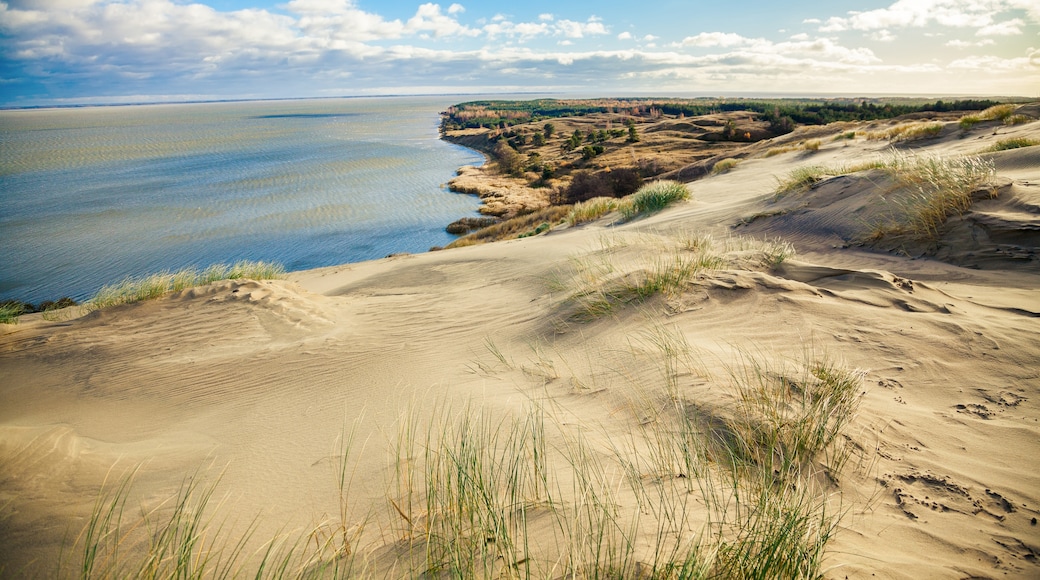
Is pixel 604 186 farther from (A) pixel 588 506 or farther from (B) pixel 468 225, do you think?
(A) pixel 588 506

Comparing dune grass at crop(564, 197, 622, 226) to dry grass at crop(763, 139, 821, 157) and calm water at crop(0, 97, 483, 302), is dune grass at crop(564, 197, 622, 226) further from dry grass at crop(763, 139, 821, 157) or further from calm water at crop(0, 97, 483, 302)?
dry grass at crop(763, 139, 821, 157)

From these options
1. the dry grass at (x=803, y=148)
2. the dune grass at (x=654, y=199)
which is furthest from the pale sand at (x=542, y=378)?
the dry grass at (x=803, y=148)

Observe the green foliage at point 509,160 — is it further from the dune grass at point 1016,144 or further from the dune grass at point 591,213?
the dune grass at point 1016,144

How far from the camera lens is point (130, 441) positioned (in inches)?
144

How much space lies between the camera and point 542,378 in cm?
391

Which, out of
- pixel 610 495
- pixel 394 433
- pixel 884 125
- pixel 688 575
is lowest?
pixel 394 433

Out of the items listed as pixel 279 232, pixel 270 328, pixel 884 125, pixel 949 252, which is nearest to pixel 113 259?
pixel 279 232

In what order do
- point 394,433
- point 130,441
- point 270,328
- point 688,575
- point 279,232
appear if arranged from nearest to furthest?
point 688,575, point 394,433, point 130,441, point 270,328, point 279,232

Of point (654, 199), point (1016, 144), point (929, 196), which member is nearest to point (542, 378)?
point (929, 196)

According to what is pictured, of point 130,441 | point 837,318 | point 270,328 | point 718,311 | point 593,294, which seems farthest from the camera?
point 270,328

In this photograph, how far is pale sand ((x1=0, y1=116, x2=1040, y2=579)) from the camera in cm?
222

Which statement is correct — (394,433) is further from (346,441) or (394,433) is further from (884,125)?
(884,125)

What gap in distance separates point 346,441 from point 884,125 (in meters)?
37.4

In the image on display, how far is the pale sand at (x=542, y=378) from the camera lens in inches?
87.5
